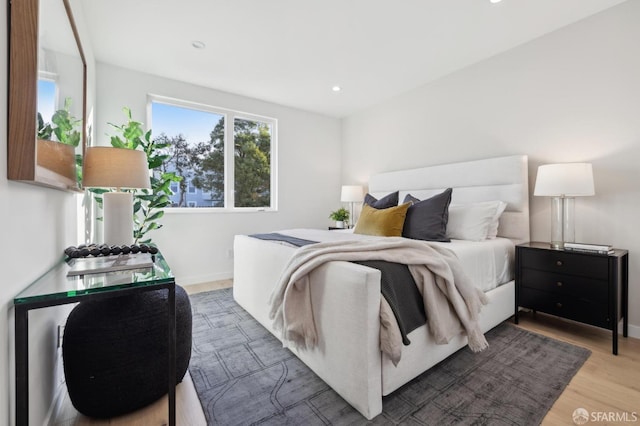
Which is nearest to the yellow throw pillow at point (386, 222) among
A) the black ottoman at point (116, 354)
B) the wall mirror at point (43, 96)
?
the black ottoman at point (116, 354)

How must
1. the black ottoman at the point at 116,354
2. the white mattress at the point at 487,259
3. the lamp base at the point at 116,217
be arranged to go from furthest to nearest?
the white mattress at the point at 487,259 < the lamp base at the point at 116,217 < the black ottoman at the point at 116,354

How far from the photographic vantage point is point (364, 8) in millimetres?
2271

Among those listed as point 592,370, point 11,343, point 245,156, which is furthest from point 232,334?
point 245,156

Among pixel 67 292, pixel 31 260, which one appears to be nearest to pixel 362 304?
pixel 67 292

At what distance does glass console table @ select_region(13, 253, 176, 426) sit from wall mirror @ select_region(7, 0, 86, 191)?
361mm

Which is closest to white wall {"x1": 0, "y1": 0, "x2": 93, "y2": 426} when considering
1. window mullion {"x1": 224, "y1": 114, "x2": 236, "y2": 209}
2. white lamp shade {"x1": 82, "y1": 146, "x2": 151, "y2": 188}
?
white lamp shade {"x1": 82, "y1": 146, "x2": 151, "y2": 188}

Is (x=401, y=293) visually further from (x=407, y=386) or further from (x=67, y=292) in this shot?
(x=67, y=292)

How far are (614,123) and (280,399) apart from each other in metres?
3.15

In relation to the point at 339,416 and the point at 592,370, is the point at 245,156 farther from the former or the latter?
the point at 592,370

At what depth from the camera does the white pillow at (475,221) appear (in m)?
2.59

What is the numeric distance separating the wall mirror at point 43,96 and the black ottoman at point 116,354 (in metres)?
0.62

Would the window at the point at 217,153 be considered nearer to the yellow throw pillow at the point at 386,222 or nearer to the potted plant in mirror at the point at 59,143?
the potted plant in mirror at the point at 59,143

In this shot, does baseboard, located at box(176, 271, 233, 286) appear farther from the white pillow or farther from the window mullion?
the white pillow

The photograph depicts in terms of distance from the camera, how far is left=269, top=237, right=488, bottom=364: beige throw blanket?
157 centimetres
